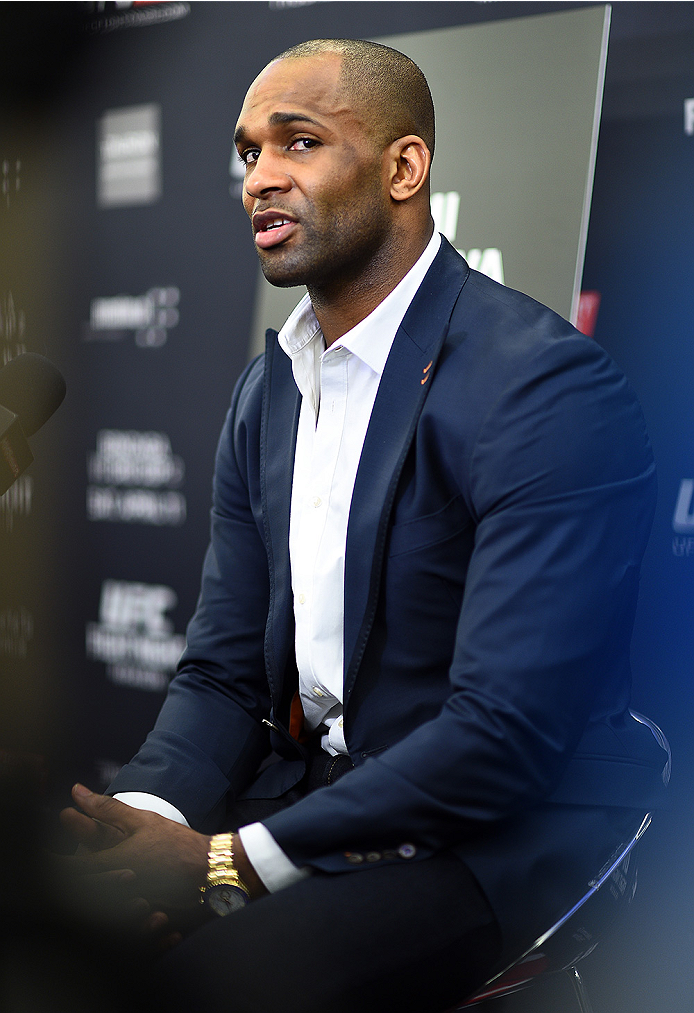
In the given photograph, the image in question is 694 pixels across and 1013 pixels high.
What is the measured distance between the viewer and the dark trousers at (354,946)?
36.8 inches

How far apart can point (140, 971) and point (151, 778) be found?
73 cm

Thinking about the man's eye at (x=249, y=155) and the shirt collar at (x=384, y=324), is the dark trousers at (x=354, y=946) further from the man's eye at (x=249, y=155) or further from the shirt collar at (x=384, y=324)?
the man's eye at (x=249, y=155)

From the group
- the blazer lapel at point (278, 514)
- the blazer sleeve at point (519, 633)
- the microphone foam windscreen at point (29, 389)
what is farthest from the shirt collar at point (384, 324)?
the microphone foam windscreen at point (29, 389)

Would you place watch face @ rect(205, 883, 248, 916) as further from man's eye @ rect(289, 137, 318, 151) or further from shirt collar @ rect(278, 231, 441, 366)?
man's eye @ rect(289, 137, 318, 151)

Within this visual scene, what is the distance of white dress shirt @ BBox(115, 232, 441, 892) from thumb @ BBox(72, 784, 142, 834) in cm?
13

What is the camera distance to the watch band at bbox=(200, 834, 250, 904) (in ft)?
3.43

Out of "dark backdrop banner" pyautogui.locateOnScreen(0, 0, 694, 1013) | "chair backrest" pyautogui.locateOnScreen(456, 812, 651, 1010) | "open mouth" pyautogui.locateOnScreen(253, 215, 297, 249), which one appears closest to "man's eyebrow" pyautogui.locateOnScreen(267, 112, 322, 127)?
"open mouth" pyautogui.locateOnScreen(253, 215, 297, 249)

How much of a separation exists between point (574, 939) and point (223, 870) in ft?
1.66

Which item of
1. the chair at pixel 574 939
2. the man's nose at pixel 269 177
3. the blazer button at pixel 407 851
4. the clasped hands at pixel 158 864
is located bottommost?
the chair at pixel 574 939

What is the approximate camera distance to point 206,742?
4.42 ft

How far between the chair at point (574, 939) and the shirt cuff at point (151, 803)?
0.46 m

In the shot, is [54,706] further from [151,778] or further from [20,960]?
[20,960]

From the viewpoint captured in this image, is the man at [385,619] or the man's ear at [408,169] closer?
the man at [385,619]

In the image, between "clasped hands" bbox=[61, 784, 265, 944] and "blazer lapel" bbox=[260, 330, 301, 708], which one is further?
"blazer lapel" bbox=[260, 330, 301, 708]
